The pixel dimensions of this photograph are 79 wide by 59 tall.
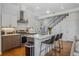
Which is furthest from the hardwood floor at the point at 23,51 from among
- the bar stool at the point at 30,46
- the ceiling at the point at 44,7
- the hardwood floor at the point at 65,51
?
the ceiling at the point at 44,7

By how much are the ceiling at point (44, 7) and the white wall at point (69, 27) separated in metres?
0.17

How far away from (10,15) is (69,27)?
1.10m

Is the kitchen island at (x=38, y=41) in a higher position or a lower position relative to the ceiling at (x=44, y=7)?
lower

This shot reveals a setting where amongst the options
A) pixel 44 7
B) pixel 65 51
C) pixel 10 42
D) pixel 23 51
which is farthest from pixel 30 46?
pixel 44 7

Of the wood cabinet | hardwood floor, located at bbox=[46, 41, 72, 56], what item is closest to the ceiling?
the wood cabinet

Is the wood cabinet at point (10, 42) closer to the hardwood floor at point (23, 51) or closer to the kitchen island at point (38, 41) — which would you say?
the hardwood floor at point (23, 51)

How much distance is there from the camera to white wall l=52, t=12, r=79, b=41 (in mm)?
2055

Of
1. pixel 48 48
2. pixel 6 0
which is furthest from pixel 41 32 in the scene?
pixel 6 0

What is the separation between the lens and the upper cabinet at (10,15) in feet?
6.57

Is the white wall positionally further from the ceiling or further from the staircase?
the ceiling

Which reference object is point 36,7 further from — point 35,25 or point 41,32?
point 41,32

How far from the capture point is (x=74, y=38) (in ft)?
6.81

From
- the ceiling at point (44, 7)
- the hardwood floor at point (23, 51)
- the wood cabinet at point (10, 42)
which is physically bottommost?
the hardwood floor at point (23, 51)

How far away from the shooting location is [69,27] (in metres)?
2.07
